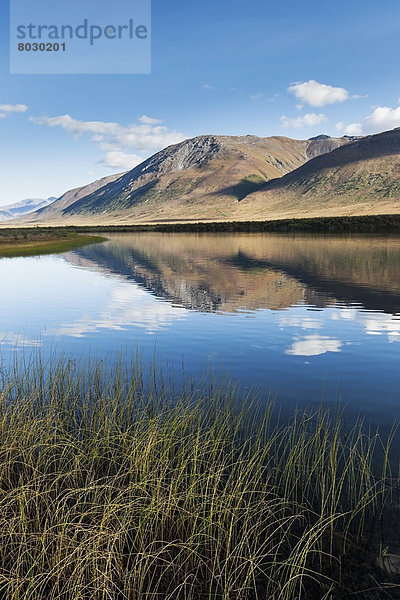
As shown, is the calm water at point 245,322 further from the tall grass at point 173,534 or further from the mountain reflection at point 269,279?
the tall grass at point 173,534

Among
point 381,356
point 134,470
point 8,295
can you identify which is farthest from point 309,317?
point 8,295

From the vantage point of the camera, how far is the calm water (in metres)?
17.1

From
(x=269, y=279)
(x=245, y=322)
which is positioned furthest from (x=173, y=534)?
(x=269, y=279)

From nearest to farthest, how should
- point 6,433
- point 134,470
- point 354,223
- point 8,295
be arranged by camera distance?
point 134,470 → point 6,433 → point 8,295 → point 354,223

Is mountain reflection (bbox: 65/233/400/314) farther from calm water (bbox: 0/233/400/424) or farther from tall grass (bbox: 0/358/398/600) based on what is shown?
tall grass (bbox: 0/358/398/600)

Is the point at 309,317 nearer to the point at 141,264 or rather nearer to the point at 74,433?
the point at 74,433

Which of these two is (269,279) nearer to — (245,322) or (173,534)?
(245,322)

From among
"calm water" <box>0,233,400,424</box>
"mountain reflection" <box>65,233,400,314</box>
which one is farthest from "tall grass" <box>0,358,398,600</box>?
"mountain reflection" <box>65,233,400,314</box>

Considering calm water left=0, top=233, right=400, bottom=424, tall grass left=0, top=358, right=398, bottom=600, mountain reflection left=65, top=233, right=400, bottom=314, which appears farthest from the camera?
mountain reflection left=65, top=233, right=400, bottom=314

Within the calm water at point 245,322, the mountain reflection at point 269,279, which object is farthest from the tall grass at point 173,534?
the mountain reflection at point 269,279

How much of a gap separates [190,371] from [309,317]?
13.1 meters

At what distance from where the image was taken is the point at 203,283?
44.0 metres

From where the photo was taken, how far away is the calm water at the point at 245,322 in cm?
1711

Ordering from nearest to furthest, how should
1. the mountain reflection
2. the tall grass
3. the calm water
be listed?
the tall grass, the calm water, the mountain reflection
